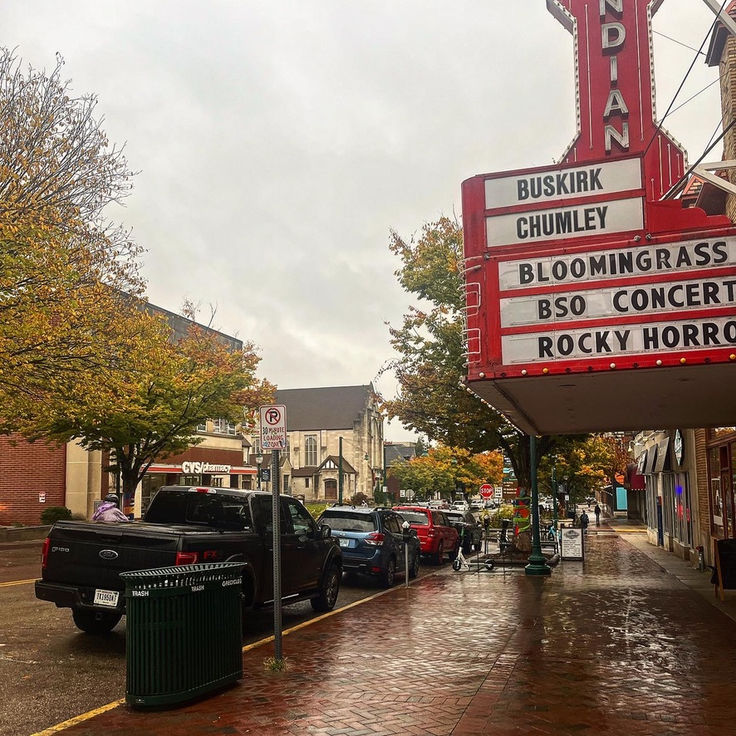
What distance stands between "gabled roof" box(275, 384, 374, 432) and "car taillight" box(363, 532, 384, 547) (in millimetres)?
75067

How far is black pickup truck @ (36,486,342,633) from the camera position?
27.6 feet

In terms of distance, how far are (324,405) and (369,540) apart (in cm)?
8114

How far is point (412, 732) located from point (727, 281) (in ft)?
16.6

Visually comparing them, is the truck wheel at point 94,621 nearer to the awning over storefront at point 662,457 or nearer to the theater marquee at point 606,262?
the theater marquee at point 606,262

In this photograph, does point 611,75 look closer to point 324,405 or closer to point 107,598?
point 107,598

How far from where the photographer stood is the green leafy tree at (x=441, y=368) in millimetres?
21797

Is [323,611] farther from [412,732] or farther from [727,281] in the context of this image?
[727,281]

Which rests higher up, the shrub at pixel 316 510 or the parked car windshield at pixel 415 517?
the parked car windshield at pixel 415 517

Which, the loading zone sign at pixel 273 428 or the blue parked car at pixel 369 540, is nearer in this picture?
the loading zone sign at pixel 273 428

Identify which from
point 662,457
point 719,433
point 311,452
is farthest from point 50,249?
point 311,452

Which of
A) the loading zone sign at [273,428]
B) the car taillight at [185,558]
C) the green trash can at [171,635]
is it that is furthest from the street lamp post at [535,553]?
the green trash can at [171,635]

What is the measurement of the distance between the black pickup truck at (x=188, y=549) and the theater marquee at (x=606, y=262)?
11.4ft

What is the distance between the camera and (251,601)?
967 centimetres

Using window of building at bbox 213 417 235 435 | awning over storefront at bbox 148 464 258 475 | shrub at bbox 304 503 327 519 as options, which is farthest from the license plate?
window of building at bbox 213 417 235 435
